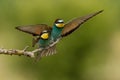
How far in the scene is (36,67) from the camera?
1483 centimetres

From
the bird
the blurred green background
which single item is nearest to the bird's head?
the bird

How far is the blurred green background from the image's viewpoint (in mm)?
14344

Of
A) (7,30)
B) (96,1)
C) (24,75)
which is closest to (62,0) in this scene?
(96,1)

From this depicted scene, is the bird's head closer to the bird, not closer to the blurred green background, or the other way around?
the bird

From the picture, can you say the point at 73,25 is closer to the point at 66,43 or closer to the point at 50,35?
the point at 50,35

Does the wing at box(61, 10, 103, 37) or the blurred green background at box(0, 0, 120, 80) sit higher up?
the wing at box(61, 10, 103, 37)

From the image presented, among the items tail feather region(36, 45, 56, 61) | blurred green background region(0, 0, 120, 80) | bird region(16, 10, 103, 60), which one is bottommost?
blurred green background region(0, 0, 120, 80)

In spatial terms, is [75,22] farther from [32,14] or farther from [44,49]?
[32,14]

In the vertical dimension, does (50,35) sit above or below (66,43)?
above

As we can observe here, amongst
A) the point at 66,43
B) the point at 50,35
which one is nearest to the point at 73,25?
the point at 50,35

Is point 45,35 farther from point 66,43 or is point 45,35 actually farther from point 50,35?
point 66,43

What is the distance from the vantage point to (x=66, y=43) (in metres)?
14.8

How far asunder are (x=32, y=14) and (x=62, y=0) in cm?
148

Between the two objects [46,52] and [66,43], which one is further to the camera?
[66,43]
